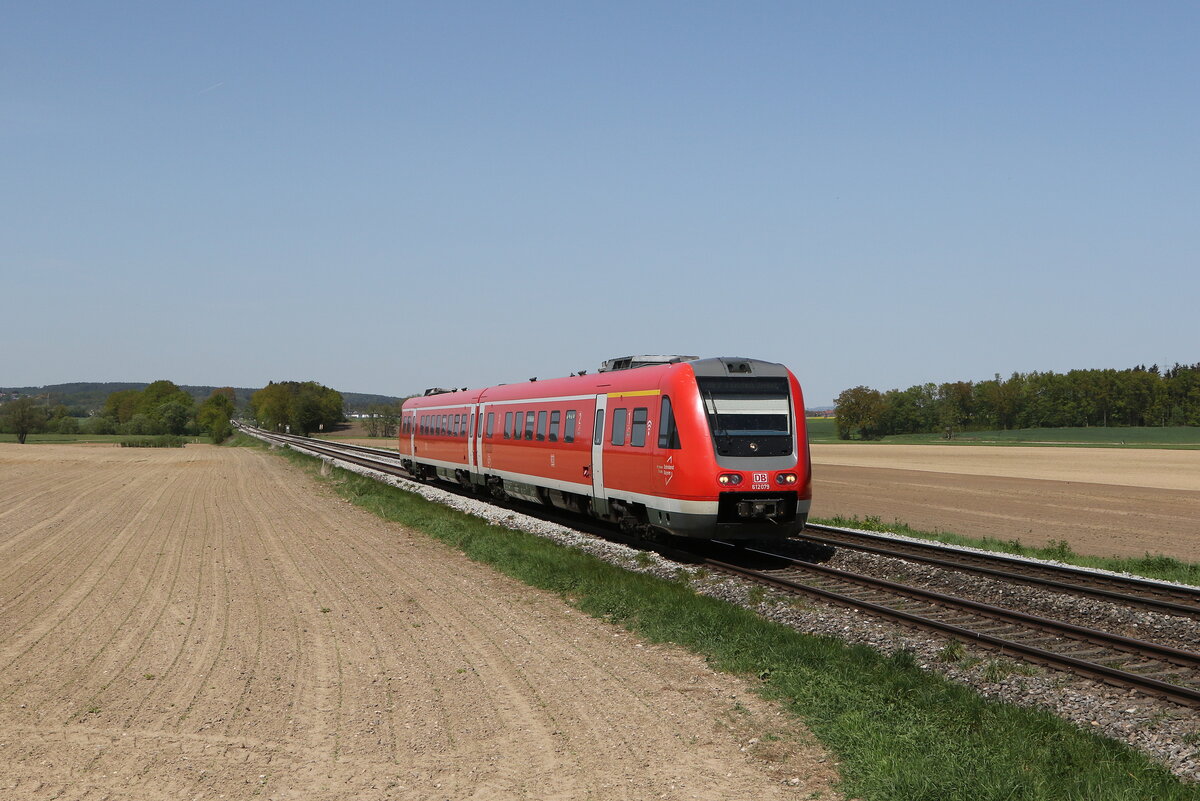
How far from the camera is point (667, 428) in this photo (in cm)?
1611

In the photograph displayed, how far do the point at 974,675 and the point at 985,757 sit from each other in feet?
9.60

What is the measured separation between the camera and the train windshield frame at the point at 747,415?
15.6 m

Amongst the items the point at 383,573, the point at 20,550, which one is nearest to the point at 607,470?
the point at 383,573

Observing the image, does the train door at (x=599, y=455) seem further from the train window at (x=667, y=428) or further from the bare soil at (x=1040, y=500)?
the bare soil at (x=1040, y=500)

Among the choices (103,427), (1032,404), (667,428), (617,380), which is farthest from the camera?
(1032,404)

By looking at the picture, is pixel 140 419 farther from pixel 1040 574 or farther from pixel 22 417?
pixel 1040 574

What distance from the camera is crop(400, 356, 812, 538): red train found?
15.5 metres

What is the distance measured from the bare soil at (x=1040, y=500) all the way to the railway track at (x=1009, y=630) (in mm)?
8451

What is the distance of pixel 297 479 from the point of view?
137 feet

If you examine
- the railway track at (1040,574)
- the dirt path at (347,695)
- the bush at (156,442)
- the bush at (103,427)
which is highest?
the bush at (103,427)

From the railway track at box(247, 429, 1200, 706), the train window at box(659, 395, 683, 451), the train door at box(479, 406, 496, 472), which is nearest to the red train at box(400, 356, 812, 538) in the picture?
the train window at box(659, 395, 683, 451)

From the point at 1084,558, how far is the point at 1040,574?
3.57m

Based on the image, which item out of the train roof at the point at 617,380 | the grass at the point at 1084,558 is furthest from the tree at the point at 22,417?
the grass at the point at 1084,558

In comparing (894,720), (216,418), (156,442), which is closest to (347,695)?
(894,720)
